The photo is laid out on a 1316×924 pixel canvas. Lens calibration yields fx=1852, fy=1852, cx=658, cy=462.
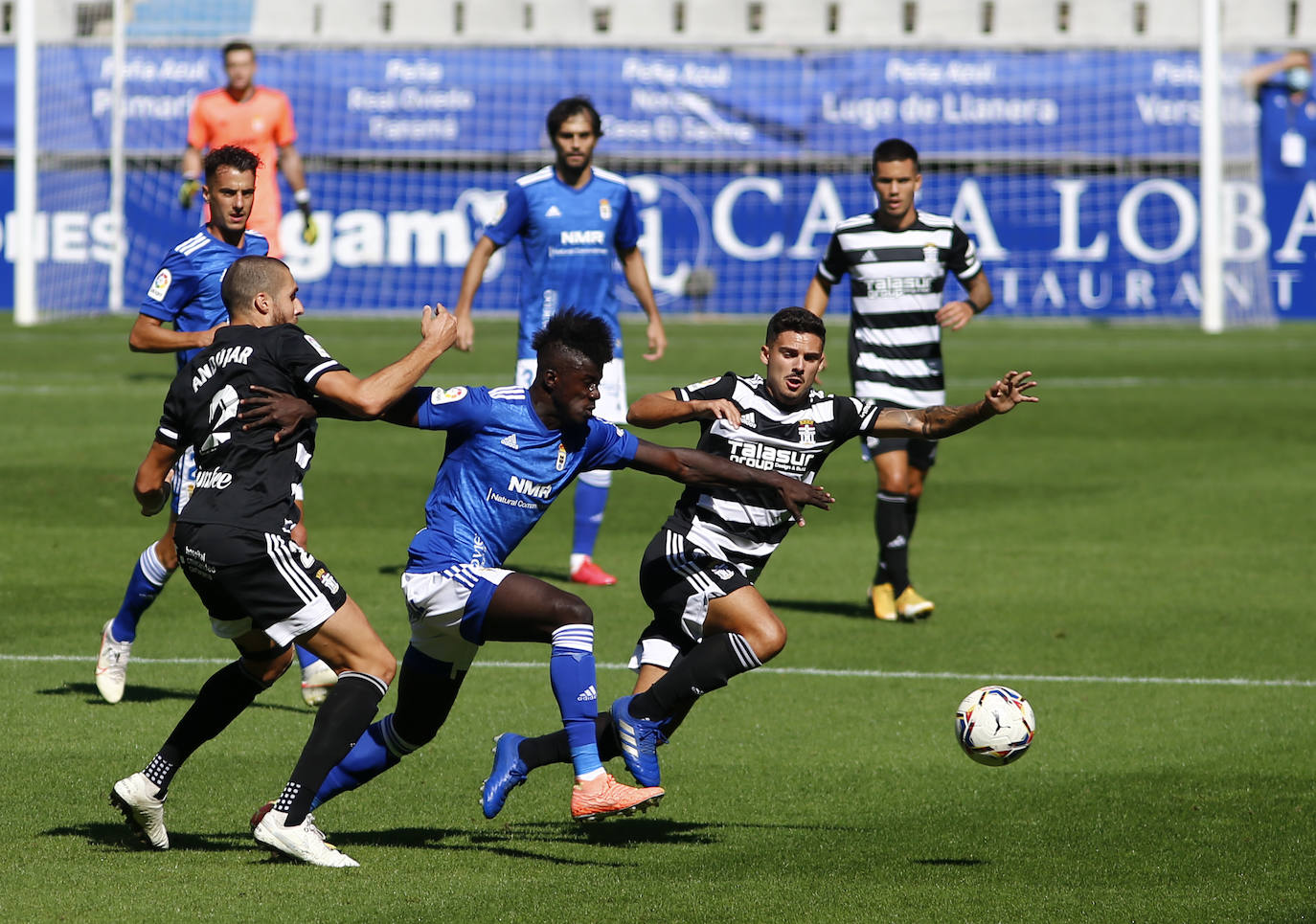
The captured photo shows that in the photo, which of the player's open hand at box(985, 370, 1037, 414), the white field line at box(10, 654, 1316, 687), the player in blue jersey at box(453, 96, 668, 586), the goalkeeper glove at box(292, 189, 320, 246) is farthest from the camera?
the goalkeeper glove at box(292, 189, 320, 246)

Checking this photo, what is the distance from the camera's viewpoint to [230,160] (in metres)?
7.19

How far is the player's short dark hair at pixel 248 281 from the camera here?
18.1ft

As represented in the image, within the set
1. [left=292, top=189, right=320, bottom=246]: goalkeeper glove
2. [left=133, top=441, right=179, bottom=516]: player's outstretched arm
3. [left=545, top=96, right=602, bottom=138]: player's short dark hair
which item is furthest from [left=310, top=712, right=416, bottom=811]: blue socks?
[left=292, top=189, right=320, bottom=246]: goalkeeper glove

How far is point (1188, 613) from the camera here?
971 centimetres

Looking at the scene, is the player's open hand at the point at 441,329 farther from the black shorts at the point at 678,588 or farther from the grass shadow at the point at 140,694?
the grass shadow at the point at 140,694

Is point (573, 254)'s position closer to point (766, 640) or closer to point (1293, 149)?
point (766, 640)

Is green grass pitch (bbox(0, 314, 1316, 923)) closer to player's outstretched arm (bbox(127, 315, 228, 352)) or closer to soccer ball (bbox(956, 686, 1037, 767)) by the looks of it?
soccer ball (bbox(956, 686, 1037, 767))

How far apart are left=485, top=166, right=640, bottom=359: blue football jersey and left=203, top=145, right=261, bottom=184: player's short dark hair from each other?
10.6 ft

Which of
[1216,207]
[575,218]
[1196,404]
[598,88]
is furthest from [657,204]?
[575,218]

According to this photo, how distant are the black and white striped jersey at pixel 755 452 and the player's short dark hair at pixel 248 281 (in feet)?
5.02

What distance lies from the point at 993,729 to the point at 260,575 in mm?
2353

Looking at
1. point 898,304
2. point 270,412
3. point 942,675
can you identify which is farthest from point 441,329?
point 898,304

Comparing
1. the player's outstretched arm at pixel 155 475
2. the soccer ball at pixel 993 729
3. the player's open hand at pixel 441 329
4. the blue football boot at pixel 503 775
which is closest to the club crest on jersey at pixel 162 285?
the player's outstretched arm at pixel 155 475

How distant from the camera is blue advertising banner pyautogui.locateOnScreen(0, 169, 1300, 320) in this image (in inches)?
1105
